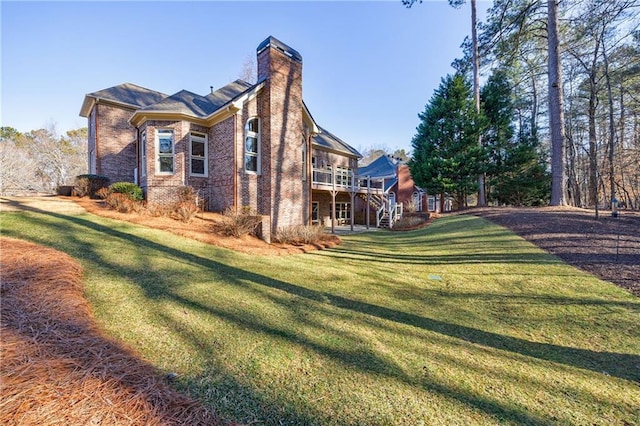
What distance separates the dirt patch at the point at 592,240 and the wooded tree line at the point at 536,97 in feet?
17.4

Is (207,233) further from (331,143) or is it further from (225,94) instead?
(331,143)

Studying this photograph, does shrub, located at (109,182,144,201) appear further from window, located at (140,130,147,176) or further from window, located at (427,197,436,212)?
window, located at (427,197,436,212)

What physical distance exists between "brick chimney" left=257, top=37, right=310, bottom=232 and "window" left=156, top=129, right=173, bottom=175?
4.18 m

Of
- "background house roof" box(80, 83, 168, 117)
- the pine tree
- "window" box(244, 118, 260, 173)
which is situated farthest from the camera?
the pine tree

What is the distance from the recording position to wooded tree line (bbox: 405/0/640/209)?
622 inches

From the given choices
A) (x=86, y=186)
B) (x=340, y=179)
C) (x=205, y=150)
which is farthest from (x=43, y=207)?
(x=340, y=179)

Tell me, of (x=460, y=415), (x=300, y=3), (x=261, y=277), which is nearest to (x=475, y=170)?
(x=300, y=3)

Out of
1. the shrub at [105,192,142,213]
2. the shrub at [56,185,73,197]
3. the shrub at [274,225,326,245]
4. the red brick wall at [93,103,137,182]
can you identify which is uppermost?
the red brick wall at [93,103,137,182]

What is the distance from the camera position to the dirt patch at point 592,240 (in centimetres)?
525

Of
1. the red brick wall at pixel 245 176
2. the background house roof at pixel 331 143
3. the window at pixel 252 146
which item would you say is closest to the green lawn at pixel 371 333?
the red brick wall at pixel 245 176

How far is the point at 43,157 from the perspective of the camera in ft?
102

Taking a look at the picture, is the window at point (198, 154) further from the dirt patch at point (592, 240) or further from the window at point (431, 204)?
the window at point (431, 204)

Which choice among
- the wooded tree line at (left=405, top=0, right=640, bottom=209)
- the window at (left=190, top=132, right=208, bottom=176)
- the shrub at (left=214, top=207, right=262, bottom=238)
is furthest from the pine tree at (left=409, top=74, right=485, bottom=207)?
the window at (left=190, top=132, right=208, bottom=176)

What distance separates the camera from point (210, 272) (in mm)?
5461
